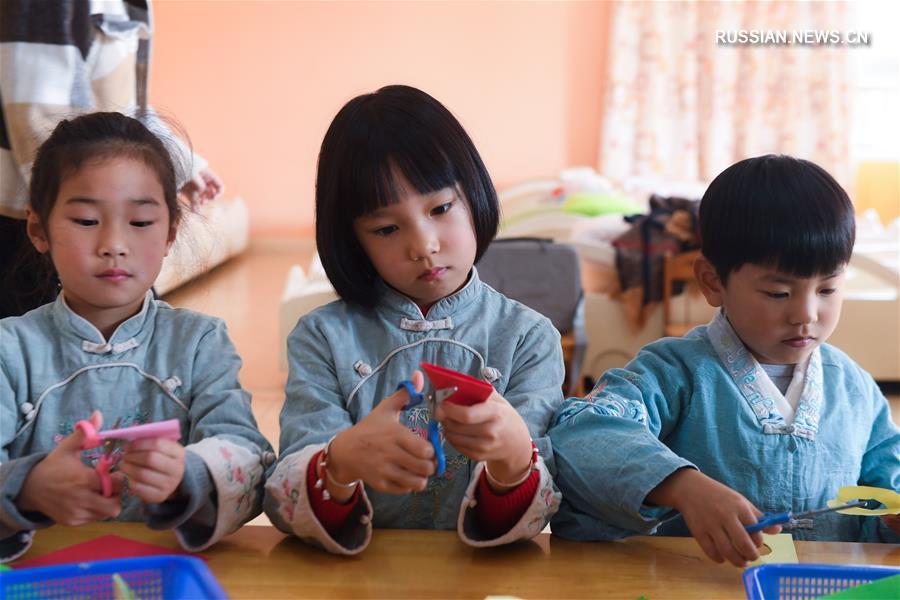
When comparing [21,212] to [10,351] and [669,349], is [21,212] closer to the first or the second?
[10,351]

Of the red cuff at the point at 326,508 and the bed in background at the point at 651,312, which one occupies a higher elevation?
the red cuff at the point at 326,508

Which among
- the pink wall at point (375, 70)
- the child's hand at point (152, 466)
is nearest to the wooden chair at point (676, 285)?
the child's hand at point (152, 466)

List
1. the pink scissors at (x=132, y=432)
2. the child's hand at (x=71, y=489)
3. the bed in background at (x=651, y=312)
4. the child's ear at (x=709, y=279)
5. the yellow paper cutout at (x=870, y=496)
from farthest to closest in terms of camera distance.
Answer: the bed in background at (x=651, y=312) → the child's ear at (x=709, y=279) → the yellow paper cutout at (x=870, y=496) → the child's hand at (x=71, y=489) → the pink scissors at (x=132, y=432)

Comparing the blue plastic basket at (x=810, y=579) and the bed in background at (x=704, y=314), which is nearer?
the blue plastic basket at (x=810, y=579)

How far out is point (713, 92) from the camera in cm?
727

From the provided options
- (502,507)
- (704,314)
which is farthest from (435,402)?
(704,314)

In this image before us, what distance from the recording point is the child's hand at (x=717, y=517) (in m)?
0.95

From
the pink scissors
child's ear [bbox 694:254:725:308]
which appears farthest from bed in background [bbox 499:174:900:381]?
the pink scissors

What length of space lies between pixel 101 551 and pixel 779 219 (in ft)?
2.79

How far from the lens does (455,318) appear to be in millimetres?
1213

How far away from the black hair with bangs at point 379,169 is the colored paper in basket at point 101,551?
0.38 m

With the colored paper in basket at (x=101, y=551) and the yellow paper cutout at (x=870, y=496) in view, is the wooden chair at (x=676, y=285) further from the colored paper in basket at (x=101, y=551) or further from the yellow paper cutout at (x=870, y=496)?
the colored paper in basket at (x=101, y=551)

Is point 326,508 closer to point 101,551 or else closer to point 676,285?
point 101,551

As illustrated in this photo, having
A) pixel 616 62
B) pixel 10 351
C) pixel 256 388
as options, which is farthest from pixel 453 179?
pixel 616 62
